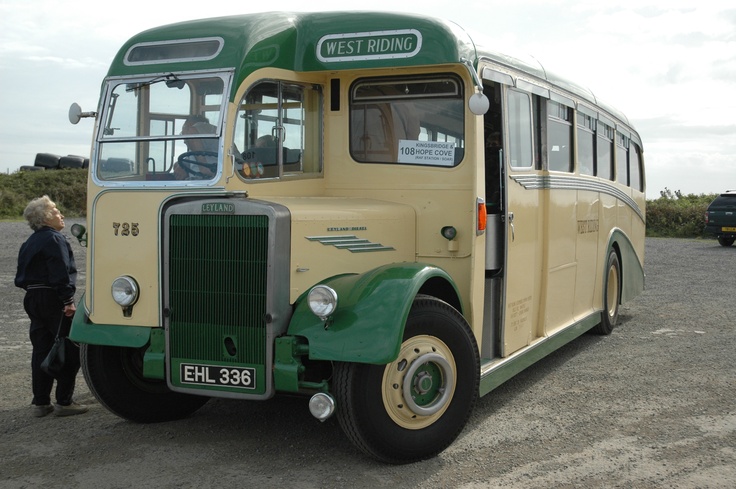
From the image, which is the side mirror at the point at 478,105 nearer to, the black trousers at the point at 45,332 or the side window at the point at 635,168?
the black trousers at the point at 45,332

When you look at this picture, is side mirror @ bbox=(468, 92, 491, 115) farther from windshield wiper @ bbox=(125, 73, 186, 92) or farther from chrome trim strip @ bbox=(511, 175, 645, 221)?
windshield wiper @ bbox=(125, 73, 186, 92)

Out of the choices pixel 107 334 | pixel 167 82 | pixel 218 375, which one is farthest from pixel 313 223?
pixel 107 334

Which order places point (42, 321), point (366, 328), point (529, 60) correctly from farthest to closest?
point (529, 60) → point (42, 321) → point (366, 328)

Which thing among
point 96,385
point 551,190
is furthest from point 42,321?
point 551,190

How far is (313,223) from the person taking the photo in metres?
5.45

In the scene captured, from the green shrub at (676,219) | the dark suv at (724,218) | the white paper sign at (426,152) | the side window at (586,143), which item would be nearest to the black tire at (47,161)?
the green shrub at (676,219)

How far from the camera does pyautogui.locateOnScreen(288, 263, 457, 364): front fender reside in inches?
194

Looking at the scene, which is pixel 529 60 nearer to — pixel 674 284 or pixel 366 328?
pixel 366 328

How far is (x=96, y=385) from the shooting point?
5.94 metres

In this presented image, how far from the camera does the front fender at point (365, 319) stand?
194 inches

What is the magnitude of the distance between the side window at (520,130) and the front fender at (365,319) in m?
1.91

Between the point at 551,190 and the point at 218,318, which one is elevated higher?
the point at 551,190

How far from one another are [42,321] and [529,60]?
4682 mm

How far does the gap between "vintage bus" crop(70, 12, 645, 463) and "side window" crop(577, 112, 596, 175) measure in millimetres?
1951
